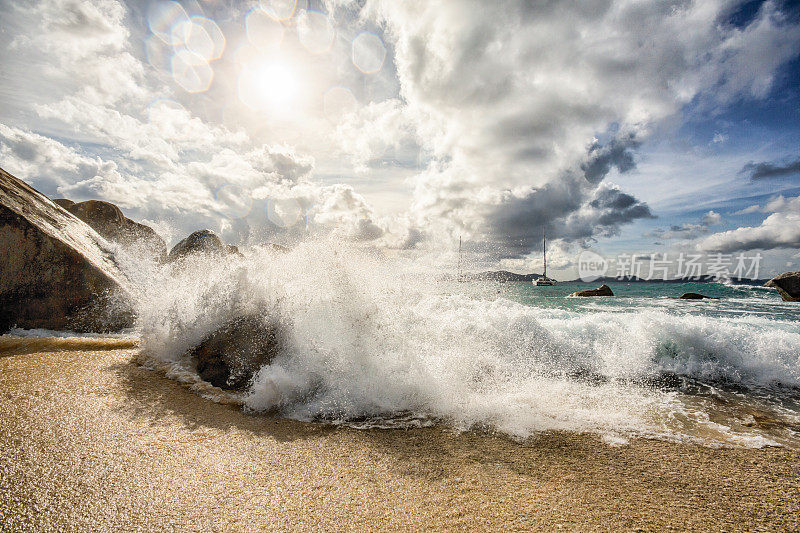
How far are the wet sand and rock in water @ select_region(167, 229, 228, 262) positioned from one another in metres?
17.7

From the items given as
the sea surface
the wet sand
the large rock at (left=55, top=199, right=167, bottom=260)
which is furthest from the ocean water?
the large rock at (left=55, top=199, right=167, bottom=260)

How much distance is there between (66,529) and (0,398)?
242 cm

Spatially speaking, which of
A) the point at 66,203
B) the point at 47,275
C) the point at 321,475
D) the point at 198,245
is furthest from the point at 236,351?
the point at 66,203

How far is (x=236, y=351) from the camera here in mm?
4941

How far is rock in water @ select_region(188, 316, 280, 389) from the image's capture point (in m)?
4.64

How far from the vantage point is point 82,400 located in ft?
10.8

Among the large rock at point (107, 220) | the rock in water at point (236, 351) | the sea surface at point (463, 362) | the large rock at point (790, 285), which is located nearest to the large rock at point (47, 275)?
the sea surface at point (463, 362)

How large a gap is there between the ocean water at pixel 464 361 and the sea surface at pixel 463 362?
0.9 inches

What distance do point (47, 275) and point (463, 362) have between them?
8383mm

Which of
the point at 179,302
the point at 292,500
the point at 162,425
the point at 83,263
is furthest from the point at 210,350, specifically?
the point at 83,263

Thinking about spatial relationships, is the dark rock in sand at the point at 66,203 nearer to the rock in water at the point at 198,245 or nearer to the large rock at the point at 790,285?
the rock in water at the point at 198,245

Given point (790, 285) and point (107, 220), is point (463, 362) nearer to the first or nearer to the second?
point (107, 220)

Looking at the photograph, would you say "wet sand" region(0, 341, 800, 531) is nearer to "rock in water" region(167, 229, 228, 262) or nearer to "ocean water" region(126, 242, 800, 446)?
"ocean water" region(126, 242, 800, 446)

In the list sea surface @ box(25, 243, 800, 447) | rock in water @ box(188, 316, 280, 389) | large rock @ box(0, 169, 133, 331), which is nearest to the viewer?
sea surface @ box(25, 243, 800, 447)
